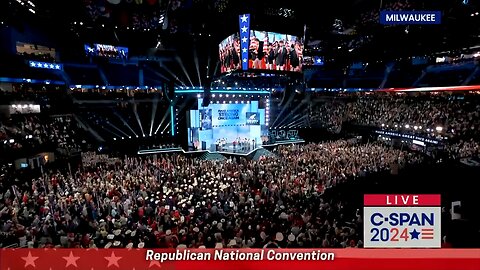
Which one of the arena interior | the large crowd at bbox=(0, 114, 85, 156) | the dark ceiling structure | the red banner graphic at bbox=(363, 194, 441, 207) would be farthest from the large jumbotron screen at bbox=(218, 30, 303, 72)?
the red banner graphic at bbox=(363, 194, 441, 207)

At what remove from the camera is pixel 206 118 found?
84.0ft

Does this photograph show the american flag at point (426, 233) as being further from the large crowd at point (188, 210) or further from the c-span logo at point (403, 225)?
the large crowd at point (188, 210)

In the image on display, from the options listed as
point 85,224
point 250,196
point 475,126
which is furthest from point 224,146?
point 475,126

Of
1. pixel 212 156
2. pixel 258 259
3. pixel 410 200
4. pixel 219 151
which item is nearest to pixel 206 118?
pixel 219 151

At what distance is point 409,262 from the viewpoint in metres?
6.25

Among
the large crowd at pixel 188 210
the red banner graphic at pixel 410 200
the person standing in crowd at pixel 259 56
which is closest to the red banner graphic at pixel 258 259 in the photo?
the red banner graphic at pixel 410 200

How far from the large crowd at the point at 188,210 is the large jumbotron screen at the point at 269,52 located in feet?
23.8

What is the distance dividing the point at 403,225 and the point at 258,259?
10.4 ft

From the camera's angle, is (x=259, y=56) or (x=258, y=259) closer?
(x=258, y=259)

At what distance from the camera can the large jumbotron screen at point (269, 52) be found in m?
19.6

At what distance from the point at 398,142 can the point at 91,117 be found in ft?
89.5

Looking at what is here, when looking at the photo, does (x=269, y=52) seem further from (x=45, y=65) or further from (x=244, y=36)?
(x=45, y=65)

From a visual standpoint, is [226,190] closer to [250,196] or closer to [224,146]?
[250,196]

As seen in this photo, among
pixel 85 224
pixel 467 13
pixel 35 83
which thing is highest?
pixel 467 13
